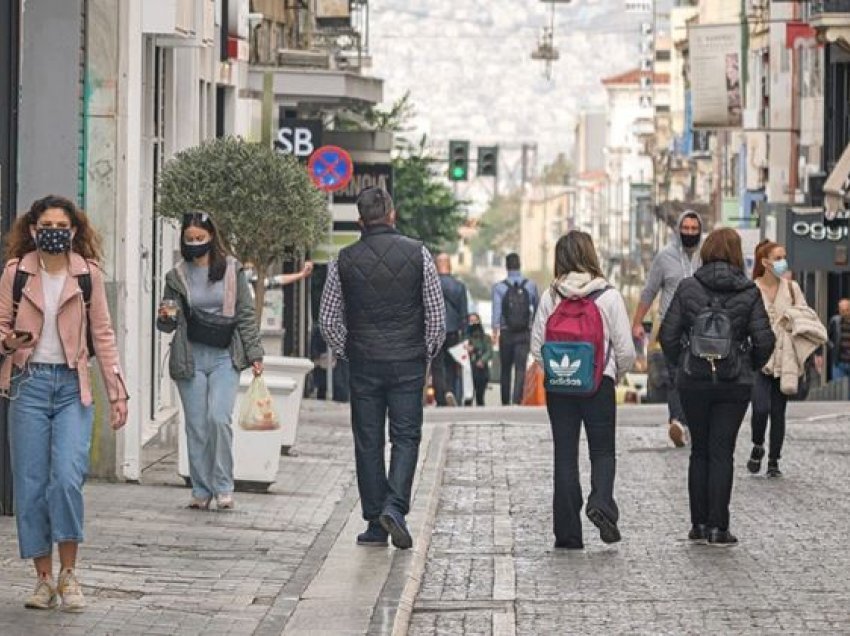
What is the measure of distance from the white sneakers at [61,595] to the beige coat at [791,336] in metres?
8.77

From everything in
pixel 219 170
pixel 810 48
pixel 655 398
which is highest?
pixel 810 48

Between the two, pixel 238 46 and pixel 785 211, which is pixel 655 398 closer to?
pixel 238 46

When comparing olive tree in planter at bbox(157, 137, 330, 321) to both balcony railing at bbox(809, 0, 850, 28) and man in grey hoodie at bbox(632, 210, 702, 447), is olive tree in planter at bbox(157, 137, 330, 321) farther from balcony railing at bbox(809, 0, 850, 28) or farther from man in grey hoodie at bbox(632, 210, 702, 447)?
balcony railing at bbox(809, 0, 850, 28)

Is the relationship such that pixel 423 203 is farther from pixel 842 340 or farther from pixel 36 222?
pixel 36 222

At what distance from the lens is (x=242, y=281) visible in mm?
16641

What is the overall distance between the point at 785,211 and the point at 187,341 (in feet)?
141

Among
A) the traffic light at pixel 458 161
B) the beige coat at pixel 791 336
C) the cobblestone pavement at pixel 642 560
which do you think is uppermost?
the traffic light at pixel 458 161

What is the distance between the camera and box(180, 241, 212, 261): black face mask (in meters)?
Result: 16.4

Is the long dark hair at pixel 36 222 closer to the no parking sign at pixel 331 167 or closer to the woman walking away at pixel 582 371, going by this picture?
the woman walking away at pixel 582 371

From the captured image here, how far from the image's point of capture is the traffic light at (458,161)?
206 ft

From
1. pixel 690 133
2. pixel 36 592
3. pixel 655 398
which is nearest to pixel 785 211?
pixel 655 398

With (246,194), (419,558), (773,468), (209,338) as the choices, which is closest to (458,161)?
(246,194)

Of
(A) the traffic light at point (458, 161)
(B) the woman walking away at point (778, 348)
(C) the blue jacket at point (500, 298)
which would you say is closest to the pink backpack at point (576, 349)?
(B) the woman walking away at point (778, 348)

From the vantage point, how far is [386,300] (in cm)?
1452
